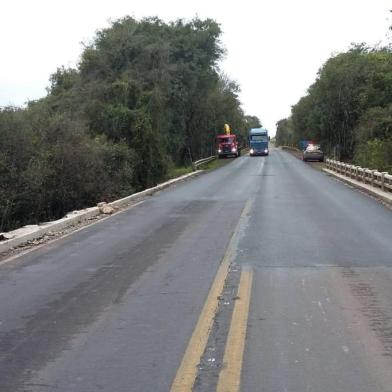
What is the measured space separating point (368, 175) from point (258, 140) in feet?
152

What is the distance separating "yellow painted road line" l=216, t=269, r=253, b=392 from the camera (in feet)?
14.3

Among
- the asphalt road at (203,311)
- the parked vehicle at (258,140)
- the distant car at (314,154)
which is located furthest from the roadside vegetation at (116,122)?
the distant car at (314,154)

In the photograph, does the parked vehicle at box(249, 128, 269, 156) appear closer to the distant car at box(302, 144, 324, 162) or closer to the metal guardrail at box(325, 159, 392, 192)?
the distant car at box(302, 144, 324, 162)

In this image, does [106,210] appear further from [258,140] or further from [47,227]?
[258,140]

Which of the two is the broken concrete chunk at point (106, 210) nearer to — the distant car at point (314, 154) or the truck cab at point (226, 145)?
the distant car at point (314, 154)

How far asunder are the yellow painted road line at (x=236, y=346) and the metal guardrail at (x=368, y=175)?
1481 centimetres

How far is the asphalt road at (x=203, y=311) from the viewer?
454 cm

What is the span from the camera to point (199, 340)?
17.5 feet

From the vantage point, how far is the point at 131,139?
38.2 m

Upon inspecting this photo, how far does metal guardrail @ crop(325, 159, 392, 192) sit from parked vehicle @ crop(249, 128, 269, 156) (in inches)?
1368

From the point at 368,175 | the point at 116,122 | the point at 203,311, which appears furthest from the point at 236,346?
the point at 116,122

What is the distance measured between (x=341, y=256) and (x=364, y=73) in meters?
46.8

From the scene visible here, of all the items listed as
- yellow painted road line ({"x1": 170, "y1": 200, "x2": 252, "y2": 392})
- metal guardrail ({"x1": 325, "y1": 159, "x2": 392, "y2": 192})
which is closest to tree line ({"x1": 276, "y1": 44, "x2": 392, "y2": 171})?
metal guardrail ({"x1": 325, "y1": 159, "x2": 392, "y2": 192})

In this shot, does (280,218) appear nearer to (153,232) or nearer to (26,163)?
(153,232)
